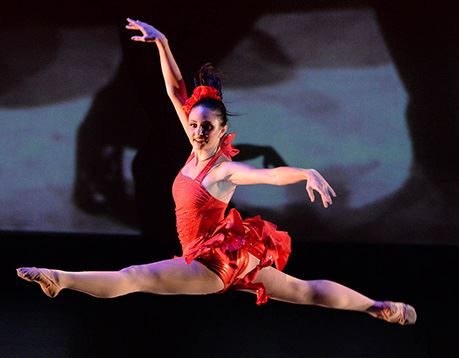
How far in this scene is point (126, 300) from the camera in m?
3.98

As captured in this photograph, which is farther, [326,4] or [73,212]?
[73,212]

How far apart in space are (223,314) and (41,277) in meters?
1.31

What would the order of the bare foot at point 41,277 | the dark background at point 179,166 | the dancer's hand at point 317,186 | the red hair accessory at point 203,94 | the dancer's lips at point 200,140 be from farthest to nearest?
the dark background at point 179,166
the red hair accessory at point 203,94
the dancer's lips at point 200,140
the bare foot at point 41,277
the dancer's hand at point 317,186

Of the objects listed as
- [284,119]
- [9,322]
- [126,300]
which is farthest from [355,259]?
[9,322]

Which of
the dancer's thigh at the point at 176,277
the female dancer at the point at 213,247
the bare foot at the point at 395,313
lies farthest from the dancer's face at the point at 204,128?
the bare foot at the point at 395,313

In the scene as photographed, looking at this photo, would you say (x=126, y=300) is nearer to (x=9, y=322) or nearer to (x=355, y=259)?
(x=9, y=322)

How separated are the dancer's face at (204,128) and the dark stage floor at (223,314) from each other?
32.7 inches

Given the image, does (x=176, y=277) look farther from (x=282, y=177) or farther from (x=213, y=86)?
(x=213, y=86)

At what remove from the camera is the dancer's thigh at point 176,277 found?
2770 millimetres

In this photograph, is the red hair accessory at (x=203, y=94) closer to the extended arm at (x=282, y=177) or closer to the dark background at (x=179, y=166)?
the extended arm at (x=282, y=177)

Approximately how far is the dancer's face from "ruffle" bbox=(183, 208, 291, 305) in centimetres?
29

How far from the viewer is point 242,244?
9.51ft

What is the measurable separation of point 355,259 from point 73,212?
1.86m

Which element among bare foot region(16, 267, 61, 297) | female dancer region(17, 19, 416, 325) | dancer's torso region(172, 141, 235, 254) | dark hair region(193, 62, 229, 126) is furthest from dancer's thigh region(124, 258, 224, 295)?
dark hair region(193, 62, 229, 126)
